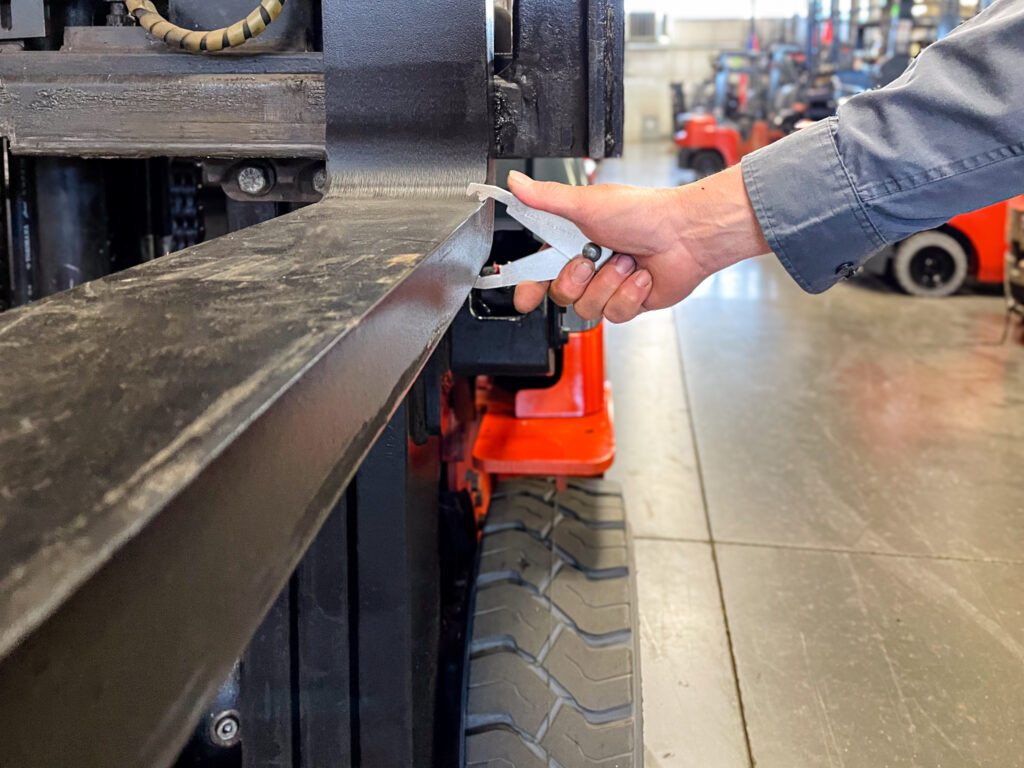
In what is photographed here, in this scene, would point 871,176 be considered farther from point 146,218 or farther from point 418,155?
point 146,218

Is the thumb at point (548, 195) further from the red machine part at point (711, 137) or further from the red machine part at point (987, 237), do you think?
the red machine part at point (711, 137)

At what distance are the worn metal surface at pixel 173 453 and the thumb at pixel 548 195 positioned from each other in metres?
0.35

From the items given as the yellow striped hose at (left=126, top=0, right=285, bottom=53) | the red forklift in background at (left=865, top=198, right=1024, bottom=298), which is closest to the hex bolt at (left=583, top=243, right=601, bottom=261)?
the yellow striped hose at (left=126, top=0, right=285, bottom=53)

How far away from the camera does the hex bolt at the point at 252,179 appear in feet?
3.18

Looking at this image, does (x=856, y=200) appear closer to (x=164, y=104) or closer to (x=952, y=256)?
(x=164, y=104)

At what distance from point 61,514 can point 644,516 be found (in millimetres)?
2545

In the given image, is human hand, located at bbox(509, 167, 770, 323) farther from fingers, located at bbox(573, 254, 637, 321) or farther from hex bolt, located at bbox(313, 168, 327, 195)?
hex bolt, located at bbox(313, 168, 327, 195)

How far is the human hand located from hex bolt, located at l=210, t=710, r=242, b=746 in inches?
24.6

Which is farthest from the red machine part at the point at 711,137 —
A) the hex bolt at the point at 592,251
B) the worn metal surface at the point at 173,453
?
the worn metal surface at the point at 173,453

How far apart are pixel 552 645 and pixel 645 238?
1.88ft

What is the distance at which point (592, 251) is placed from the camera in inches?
41.1

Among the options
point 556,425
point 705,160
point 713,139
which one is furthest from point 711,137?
point 556,425

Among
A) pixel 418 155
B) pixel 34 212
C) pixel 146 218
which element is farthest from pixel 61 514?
pixel 146 218

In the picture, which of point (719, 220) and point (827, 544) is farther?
point (827, 544)
